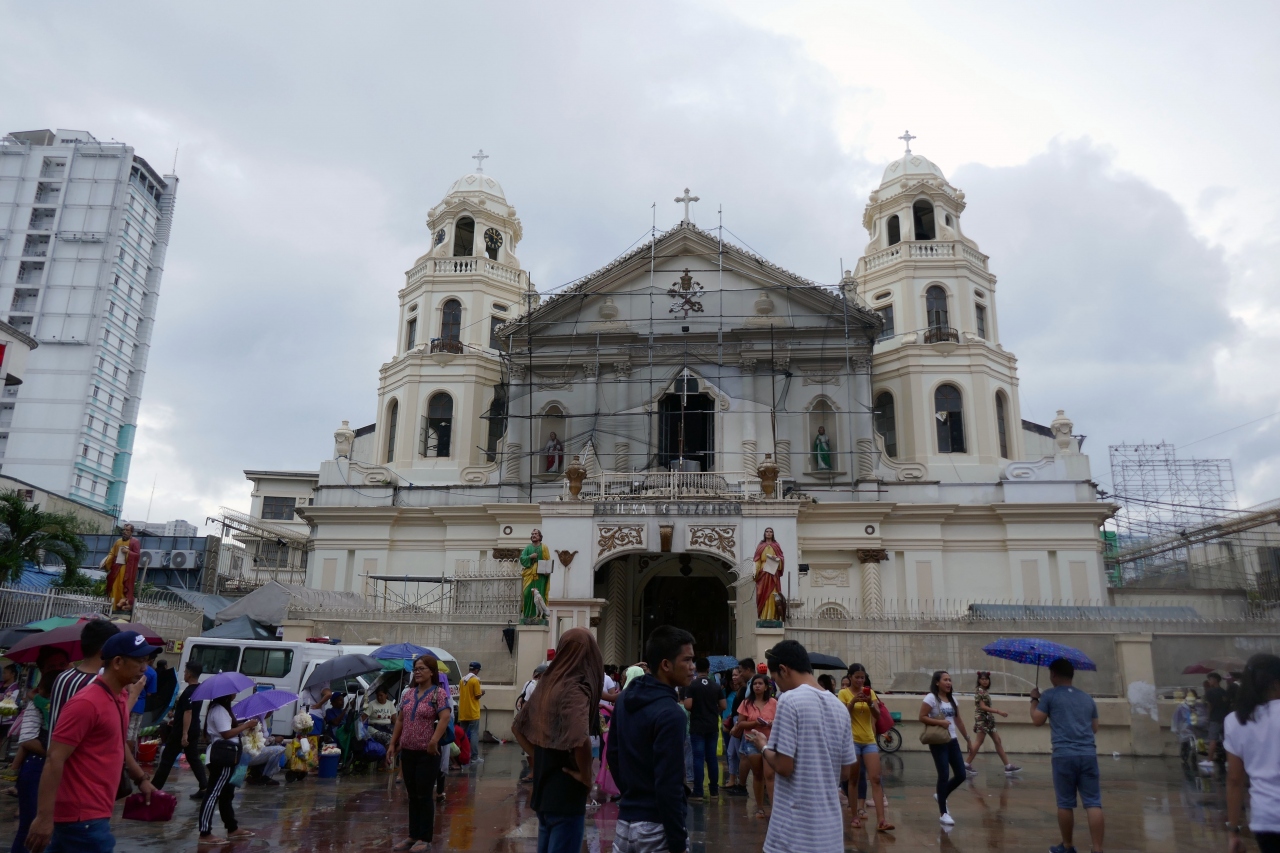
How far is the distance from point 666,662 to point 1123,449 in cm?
4907

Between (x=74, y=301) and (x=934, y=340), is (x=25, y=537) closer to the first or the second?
(x=934, y=340)

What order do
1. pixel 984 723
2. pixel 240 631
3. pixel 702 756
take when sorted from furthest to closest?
1. pixel 240 631
2. pixel 984 723
3. pixel 702 756

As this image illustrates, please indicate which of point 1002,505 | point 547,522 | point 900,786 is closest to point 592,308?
point 547,522

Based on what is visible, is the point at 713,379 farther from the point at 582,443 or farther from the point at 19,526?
the point at 19,526

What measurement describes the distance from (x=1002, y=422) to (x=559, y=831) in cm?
2754

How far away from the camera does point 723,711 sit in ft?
43.0

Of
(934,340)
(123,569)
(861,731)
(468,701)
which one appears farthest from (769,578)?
(934,340)

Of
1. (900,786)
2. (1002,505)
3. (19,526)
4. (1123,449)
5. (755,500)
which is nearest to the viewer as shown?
(900,786)

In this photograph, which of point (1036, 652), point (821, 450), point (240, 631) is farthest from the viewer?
point (821, 450)

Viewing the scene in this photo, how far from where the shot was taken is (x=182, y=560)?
139 feet

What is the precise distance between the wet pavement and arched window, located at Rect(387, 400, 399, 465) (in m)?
19.1

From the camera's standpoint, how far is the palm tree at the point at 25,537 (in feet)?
78.5

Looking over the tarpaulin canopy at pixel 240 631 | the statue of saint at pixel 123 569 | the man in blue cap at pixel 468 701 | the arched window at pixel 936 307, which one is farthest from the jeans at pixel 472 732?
the arched window at pixel 936 307

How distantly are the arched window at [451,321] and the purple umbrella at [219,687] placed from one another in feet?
76.8
